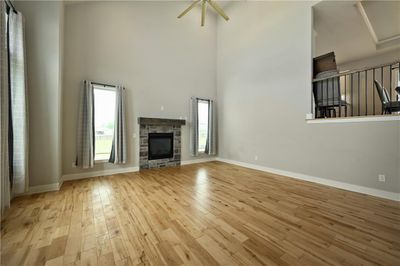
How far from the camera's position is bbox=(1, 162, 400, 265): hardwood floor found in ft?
4.40

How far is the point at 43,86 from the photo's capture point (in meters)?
2.77

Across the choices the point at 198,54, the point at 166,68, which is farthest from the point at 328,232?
the point at 198,54

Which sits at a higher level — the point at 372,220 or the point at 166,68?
the point at 166,68

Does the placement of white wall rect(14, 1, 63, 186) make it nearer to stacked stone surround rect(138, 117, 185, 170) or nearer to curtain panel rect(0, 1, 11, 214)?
curtain panel rect(0, 1, 11, 214)

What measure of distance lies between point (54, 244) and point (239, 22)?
6.37 m

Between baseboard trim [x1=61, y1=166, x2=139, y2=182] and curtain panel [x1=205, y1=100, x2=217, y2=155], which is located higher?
curtain panel [x1=205, y1=100, x2=217, y2=155]

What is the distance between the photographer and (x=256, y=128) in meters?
4.54

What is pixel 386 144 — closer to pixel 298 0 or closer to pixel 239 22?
pixel 298 0

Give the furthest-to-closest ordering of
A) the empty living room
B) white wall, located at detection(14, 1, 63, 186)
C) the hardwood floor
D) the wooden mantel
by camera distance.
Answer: the wooden mantel, white wall, located at detection(14, 1, 63, 186), the empty living room, the hardwood floor

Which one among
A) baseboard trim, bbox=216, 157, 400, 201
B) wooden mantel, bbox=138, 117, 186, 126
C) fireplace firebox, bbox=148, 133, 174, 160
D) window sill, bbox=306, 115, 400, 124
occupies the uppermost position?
wooden mantel, bbox=138, 117, 186, 126

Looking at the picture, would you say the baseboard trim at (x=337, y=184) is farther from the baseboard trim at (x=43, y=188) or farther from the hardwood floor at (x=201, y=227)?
the baseboard trim at (x=43, y=188)

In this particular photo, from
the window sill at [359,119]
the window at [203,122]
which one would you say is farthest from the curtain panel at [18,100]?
the window sill at [359,119]

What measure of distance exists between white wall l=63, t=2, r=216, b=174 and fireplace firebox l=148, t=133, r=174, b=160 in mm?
412

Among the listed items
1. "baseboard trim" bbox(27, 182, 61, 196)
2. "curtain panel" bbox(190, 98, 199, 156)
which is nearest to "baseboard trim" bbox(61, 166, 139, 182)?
"baseboard trim" bbox(27, 182, 61, 196)
